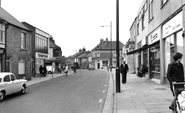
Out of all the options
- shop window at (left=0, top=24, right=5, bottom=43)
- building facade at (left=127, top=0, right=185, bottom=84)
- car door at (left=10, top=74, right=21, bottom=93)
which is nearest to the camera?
building facade at (left=127, top=0, right=185, bottom=84)

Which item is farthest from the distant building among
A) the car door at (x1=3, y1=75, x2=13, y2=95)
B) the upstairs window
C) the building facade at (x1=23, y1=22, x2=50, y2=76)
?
the car door at (x1=3, y1=75, x2=13, y2=95)

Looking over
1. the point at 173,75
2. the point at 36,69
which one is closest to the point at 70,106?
the point at 173,75

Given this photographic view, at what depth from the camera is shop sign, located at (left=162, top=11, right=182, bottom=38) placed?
1045 cm

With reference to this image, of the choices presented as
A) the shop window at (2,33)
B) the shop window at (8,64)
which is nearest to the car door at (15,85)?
the shop window at (2,33)

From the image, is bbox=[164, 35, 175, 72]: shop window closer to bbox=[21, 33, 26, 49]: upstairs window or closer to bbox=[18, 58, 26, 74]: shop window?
Result: bbox=[18, 58, 26, 74]: shop window

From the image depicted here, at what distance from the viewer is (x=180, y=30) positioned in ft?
34.7

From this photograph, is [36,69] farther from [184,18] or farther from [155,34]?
[184,18]

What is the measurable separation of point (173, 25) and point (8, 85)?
30.4ft

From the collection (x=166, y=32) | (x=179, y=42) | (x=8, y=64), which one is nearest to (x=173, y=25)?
(x=179, y=42)

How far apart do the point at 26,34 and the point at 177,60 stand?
20.9m

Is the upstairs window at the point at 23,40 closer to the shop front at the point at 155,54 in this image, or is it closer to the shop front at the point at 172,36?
the shop front at the point at 155,54

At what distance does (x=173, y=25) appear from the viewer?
11.5 metres

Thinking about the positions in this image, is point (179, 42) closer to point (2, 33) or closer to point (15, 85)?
point (15, 85)

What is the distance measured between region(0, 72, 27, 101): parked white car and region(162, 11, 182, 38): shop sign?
29.7ft
